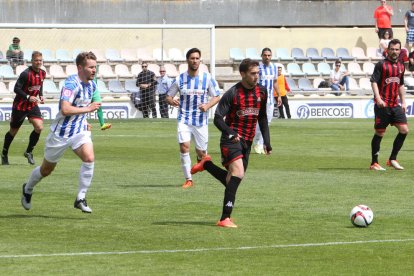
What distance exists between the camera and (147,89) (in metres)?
35.4

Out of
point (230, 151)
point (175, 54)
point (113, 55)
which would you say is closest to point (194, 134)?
point (230, 151)

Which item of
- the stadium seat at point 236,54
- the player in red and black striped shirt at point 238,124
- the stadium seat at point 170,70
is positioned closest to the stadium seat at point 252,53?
the stadium seat at point 236,54

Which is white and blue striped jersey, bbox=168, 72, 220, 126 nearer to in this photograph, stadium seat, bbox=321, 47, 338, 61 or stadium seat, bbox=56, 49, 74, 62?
stadium seat, bbox=56, 49, 74, 62

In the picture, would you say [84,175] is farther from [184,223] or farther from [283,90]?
[283,90]

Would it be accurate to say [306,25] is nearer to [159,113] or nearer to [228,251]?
[159,113]

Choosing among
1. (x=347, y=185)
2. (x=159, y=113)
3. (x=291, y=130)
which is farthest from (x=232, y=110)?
(x=159, y=113)

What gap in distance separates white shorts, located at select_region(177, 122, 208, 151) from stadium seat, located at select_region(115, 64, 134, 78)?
21908mm

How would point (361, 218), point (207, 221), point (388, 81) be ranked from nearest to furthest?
→ point (361, 218), point (207, 221), point (388, 81)

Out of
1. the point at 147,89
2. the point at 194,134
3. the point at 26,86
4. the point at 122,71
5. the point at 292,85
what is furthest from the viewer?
the point at 292,85

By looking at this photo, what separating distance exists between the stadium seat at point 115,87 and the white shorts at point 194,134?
20262 mm

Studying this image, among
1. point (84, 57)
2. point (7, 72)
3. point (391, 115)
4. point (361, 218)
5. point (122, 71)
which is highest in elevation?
point (84, 57)

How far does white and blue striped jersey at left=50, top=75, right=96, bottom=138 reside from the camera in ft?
42.7

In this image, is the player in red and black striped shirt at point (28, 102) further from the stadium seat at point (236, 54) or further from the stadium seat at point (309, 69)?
the stadium seat at point (309, 69)

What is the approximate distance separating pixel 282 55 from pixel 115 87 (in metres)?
8.46
